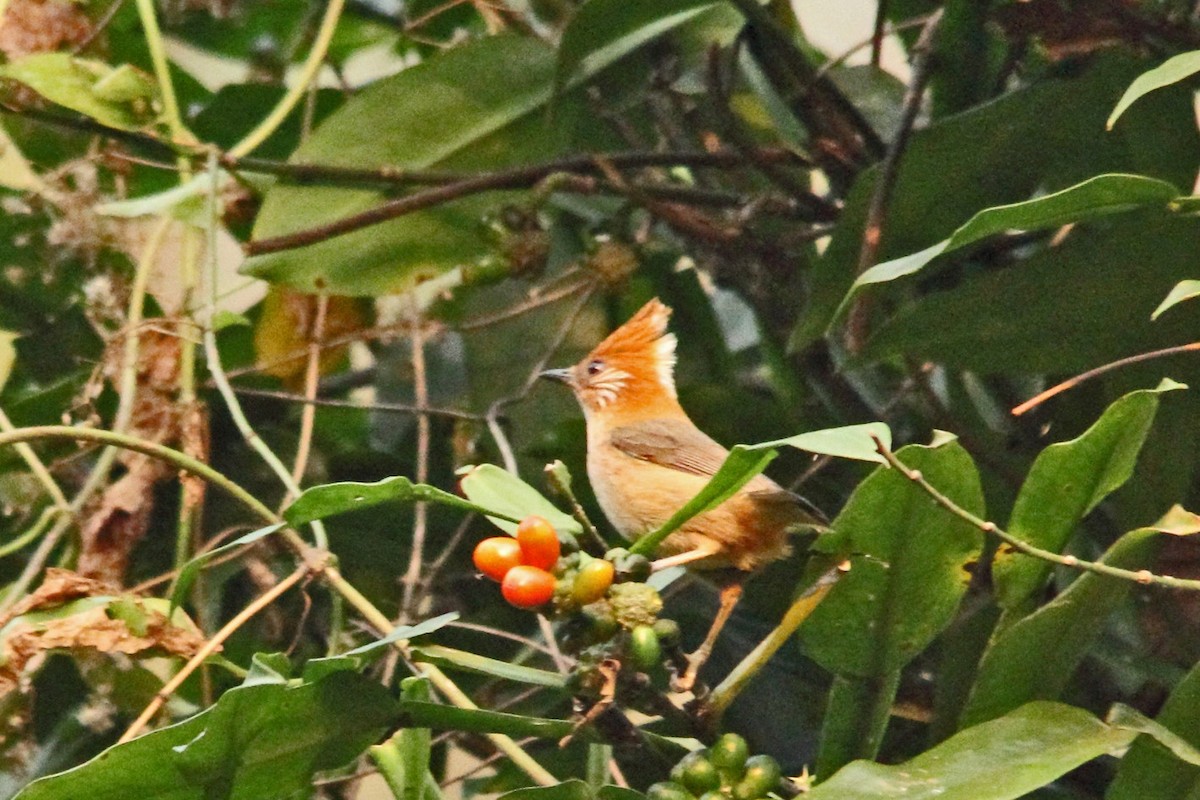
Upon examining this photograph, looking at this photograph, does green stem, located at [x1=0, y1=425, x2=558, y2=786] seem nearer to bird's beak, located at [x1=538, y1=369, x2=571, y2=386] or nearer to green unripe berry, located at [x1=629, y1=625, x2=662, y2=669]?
green unripe berry, located at [x1=629, y1=625, x2=662, y2=669]

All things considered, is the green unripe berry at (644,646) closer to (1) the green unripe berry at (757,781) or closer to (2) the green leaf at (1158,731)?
(1) the green unripe berry at (757,781)

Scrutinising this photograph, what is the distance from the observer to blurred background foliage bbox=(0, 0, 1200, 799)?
3.43ft

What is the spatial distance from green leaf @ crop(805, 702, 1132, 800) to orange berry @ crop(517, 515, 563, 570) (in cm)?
22

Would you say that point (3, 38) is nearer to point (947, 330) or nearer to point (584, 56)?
point (584, 56)

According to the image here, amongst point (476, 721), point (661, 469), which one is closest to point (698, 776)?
point (476, 721)

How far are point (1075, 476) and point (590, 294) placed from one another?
2.24 ft

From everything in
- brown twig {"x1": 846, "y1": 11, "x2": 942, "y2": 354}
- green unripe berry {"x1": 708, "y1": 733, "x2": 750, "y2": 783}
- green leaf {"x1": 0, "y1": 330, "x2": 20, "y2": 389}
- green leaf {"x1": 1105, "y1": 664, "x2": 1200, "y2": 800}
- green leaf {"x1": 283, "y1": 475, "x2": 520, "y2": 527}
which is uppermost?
brown twig {"x1": 846, "y1": 11, "x2": 942, "y2": 354}

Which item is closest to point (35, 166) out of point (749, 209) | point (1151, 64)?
point (749, 209)

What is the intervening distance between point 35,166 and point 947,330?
109 centimetres

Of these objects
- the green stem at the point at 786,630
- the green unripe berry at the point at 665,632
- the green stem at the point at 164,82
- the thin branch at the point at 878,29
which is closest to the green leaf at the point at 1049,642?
the green stem at the point at 786,630

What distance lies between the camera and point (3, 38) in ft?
4.49

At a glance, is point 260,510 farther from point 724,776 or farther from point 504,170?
point 504,170

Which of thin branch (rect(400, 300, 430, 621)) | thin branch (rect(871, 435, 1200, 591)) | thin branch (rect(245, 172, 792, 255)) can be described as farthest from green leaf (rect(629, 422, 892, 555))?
thin branch (rect(245, 172, 792, 255))

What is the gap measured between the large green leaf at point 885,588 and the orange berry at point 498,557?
217 millimetres
